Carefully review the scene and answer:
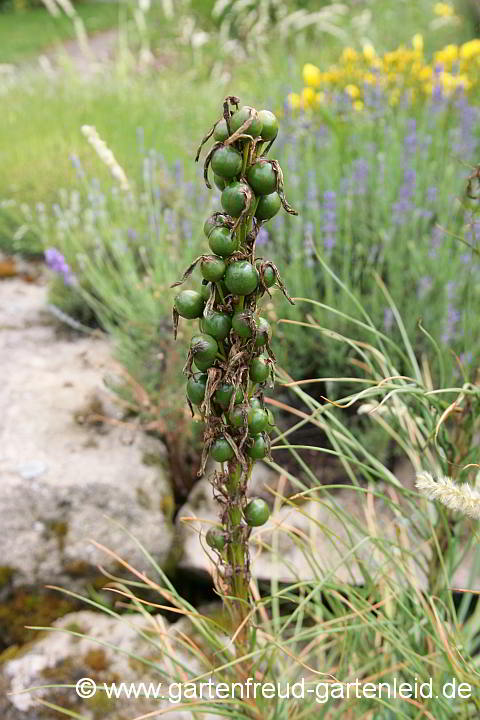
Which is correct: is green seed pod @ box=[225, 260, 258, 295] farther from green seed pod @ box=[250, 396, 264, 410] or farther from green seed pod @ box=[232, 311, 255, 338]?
green seed pod @ box=[250, 396, 264, 410]

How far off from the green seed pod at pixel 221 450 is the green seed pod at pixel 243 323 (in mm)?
154

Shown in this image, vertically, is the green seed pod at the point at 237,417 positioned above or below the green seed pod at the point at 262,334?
below

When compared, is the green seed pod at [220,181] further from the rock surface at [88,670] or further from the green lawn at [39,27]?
the green lawn at [39,27]

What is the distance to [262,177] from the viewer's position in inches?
27.5

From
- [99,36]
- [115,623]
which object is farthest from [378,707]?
[99,36]

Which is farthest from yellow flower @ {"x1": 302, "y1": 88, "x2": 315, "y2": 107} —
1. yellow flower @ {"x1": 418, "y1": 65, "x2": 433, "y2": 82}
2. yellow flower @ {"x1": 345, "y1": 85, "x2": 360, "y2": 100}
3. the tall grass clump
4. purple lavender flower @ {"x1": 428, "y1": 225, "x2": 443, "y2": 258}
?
the tall grass clump

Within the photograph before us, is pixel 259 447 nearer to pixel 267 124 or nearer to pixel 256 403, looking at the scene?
pixel 256 403

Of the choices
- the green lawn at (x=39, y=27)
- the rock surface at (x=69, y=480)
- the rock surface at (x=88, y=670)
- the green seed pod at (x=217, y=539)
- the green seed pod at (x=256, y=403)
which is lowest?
the rock surface at (x=88, y=670)

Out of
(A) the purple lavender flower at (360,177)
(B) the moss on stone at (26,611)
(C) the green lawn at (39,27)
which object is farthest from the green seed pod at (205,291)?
(C) the green lawn at (39,27)

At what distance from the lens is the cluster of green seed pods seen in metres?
0.70

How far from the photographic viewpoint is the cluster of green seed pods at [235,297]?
2.28 feet

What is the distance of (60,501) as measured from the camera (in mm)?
1772

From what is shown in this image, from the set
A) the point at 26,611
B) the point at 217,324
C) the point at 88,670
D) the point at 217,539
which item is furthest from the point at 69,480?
the point at 217,324

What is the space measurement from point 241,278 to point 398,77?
3.77 metres
